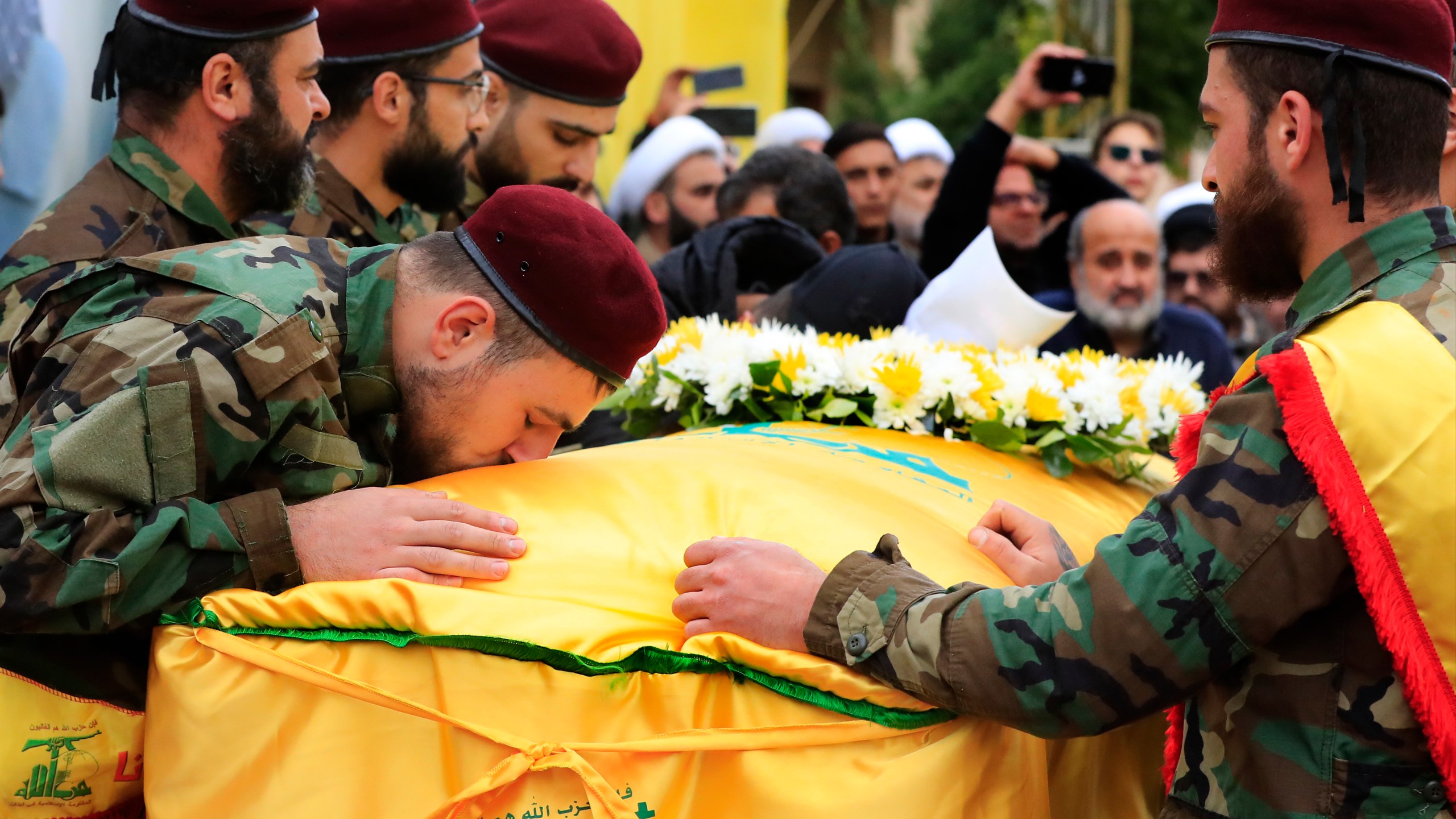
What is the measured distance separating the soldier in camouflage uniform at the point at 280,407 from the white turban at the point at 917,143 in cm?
435

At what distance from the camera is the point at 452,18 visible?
332 centimetres

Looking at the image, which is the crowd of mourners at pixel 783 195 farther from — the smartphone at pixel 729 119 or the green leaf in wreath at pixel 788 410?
the green leaf in wreath at pixel 788 410

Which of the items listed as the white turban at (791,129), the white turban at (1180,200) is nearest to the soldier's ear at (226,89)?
the white turban at (791,129)

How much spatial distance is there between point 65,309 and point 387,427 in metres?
0.52

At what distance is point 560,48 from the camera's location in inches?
153

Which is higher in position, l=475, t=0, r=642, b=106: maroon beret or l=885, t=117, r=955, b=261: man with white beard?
l=475, t=0, r=642, b=106: maroon beret

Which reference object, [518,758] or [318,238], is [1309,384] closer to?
[518,758]

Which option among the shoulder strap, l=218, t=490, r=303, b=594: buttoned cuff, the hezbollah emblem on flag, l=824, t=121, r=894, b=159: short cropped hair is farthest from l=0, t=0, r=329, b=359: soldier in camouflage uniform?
l=824, t=121, r=894, b=159: short cropped hair

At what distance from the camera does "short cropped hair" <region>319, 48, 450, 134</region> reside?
10.7 feet

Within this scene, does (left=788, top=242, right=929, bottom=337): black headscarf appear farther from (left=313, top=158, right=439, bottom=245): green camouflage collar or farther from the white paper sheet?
(left=313, top=158, right=439, bottom=245): green camouflage collar

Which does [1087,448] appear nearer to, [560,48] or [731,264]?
[731,264]

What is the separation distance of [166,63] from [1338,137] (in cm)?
219

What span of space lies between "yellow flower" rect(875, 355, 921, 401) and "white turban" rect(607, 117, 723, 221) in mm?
2818

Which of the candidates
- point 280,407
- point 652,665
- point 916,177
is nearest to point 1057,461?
point 652,665
